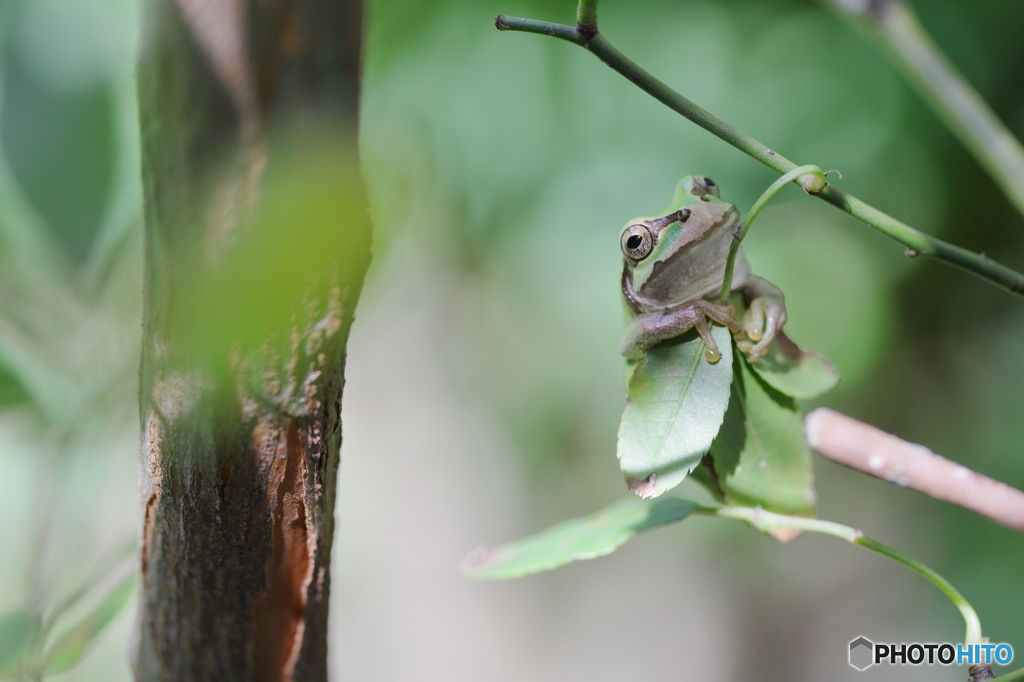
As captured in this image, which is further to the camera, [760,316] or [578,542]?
[578,542]

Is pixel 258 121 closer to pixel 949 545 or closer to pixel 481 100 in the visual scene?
pixel 481 100

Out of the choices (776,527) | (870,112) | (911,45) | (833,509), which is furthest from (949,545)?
(776,527)

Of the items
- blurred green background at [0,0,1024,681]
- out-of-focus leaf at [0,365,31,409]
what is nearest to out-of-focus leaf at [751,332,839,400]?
out-of-focus leaf at [0,365,31,409]

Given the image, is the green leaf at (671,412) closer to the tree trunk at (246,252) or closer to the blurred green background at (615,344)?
the tree trunk at (246,252)

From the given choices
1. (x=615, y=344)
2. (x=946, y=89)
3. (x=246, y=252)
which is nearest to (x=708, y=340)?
(x=246, y=252)

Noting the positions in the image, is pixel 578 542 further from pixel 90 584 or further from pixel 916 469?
pixel 90 584
